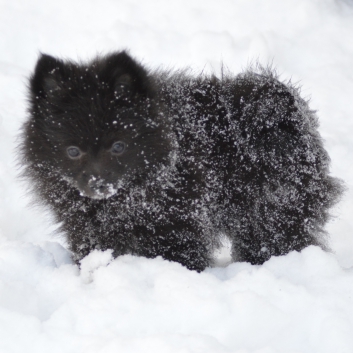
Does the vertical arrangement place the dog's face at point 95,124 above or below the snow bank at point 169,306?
above

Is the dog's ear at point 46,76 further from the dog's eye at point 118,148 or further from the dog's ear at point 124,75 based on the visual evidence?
the dog's eye at point 118,148

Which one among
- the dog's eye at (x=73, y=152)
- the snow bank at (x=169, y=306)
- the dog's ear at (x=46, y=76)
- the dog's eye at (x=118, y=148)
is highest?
the dog's ear at (x=46, y=76)

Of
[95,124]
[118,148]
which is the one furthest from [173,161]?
[95,124]

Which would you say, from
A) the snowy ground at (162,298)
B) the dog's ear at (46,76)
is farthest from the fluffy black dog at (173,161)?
the snowy ground at (162,298)

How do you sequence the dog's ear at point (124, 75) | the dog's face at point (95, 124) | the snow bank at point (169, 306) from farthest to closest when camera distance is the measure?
the dog's ear at point (124, 75) < the dog's face at point (95, 124) < the snow bank at point (169, 306)

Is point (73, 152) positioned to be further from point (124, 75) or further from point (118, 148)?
point (124, 75)
